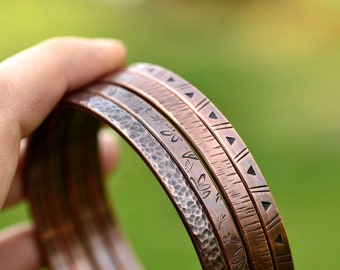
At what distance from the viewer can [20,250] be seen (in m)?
1.74

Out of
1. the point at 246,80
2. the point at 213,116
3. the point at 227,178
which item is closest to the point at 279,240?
the point at 227,178

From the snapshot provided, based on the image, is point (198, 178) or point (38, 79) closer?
A: point (198, 178)

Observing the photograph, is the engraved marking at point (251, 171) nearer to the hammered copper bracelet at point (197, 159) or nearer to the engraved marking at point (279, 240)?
the hammered copper bracelet at point (197, 159)

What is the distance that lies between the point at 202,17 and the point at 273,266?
384cm

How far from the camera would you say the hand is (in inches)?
48.3

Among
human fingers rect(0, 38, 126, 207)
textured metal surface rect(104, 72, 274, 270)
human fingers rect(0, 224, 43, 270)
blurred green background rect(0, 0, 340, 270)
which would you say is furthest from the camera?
blurred green background rect(0, 0, 340, 270)

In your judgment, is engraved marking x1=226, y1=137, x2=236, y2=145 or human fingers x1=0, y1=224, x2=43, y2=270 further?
human fingers x1=0, y1=224, x2=43, y2=270

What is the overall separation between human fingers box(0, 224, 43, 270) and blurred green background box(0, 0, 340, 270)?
0.78 meters

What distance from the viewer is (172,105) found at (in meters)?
1.25

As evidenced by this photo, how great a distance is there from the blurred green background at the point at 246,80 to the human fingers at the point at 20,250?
0.78 meters

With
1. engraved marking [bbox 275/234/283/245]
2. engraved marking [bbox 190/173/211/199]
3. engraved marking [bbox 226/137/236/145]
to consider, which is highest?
engraved marking [bbox 226/137/236/145]

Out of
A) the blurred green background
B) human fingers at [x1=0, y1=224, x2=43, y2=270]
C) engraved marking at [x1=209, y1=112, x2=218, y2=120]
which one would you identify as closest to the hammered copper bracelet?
engraved marking at [x1=209, y1=112, x2=218, y2=120]

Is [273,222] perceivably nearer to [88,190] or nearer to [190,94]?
[190,94]

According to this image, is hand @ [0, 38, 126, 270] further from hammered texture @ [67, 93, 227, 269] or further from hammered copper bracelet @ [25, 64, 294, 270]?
hammered texture @ [67, 93, 227, 269]
